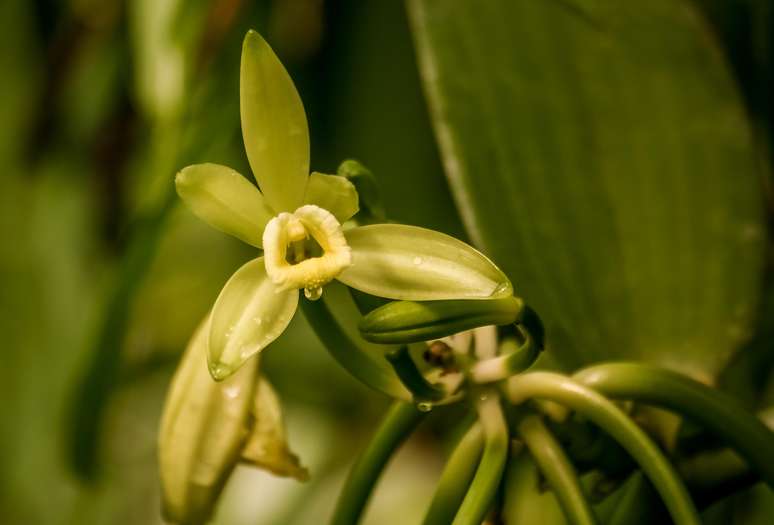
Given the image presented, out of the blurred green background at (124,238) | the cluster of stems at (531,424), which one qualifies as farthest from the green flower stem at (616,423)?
the blurred green background at (124,238)

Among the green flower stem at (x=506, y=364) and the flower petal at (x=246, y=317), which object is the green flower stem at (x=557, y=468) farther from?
the flower petal at (x=246, y=317)

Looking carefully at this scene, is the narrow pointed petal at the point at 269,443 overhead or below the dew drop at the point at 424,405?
below

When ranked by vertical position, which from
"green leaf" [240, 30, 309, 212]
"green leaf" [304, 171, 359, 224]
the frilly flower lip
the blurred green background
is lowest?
the blurred green background

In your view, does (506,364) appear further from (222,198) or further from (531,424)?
(222,198)

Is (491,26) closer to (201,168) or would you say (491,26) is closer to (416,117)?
(201,168)

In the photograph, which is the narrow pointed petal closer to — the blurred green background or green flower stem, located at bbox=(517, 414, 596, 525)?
green flower stem, located at bbox=(517, 414, 596, 525)

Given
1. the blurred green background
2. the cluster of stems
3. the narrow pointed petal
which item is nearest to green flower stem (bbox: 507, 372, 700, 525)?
the cluster of stems

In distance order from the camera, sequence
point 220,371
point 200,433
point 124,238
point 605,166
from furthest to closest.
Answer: point 124,238 < point 605,166 < point 200,433 < point 220,371

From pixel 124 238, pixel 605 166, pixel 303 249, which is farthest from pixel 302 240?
pixel 124 238
